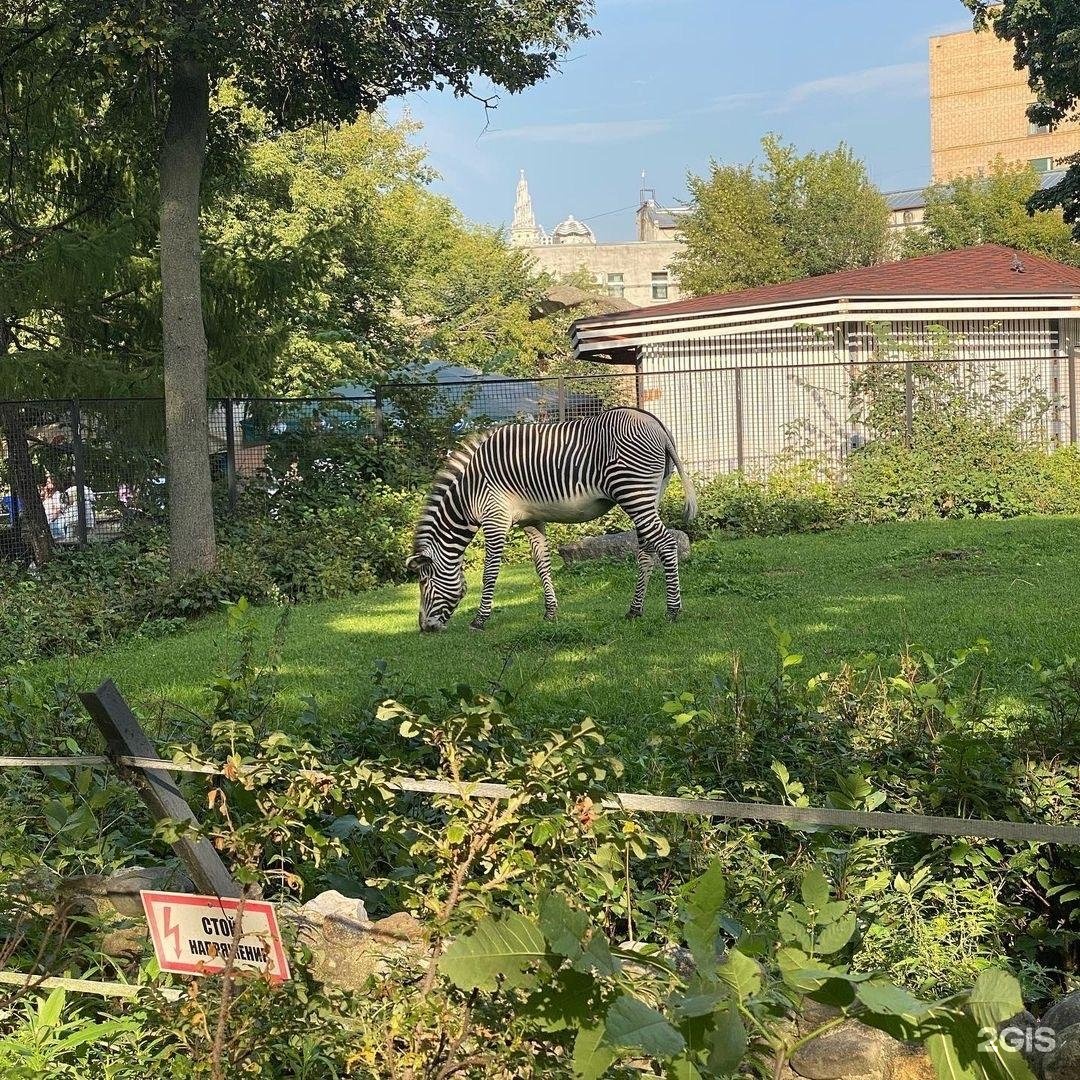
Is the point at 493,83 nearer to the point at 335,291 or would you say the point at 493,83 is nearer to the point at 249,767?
the point at 249,767

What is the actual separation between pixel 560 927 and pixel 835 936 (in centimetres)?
56

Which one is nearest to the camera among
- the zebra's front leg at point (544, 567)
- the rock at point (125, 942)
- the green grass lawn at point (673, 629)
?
the rock at point (125, 942)

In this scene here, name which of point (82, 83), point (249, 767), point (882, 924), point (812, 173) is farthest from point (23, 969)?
point (812, 173)

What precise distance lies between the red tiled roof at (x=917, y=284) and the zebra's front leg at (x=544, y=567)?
12.1 meters

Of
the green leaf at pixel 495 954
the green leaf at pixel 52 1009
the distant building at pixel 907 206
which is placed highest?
the distant building at pixel 907 206

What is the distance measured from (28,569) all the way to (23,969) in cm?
1350

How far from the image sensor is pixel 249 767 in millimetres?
3695

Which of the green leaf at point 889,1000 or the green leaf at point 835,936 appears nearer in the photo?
the green leaf at point 889,1000

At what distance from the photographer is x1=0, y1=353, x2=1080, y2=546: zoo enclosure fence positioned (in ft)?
61.1

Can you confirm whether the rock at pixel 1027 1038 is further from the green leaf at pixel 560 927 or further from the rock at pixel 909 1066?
the green leaf at pixel 560 927

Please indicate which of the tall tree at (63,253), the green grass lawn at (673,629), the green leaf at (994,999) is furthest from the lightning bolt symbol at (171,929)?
the tall tree at (63,253)

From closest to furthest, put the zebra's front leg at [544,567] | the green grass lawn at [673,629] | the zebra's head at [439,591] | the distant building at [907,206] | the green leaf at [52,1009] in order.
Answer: the green leaf at [52,1009] < the green grass lawn at [673,629] < the zebra's head at [439,591] < the zebra's front leg at [544,567] < the distant building at [907,206]

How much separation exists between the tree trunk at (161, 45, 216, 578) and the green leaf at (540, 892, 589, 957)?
46.7 feet

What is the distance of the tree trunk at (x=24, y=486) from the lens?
17516 mm
